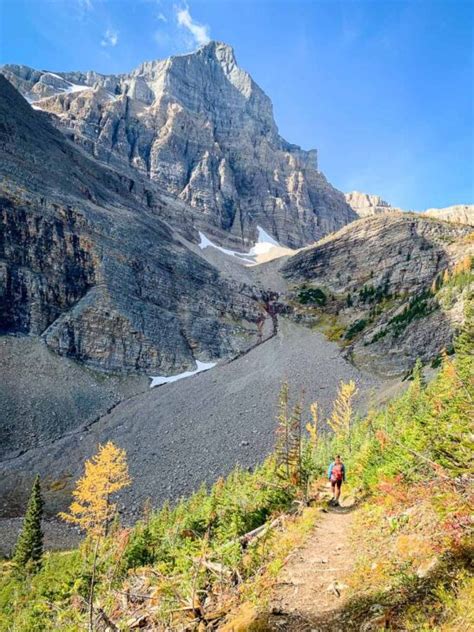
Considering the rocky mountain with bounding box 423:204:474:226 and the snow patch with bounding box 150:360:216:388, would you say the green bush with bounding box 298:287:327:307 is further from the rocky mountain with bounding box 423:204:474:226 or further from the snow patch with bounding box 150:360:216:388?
the rocky mountain with bounding box 423:204:474:226

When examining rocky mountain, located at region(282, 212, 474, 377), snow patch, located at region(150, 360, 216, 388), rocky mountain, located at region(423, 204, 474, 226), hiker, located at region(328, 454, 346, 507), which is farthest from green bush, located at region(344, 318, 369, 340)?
rocky mountain, located at region(423, 204, 474, 226)

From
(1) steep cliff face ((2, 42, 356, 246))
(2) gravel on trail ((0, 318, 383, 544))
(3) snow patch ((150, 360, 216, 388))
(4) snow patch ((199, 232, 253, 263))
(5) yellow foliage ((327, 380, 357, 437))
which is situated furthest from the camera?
(1) steep cliff face ((2, 42, 356, 246))

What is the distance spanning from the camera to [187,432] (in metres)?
43.9

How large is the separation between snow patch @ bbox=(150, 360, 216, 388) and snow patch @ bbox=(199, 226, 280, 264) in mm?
67495

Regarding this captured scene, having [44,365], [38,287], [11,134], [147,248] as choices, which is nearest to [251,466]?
[44,365]

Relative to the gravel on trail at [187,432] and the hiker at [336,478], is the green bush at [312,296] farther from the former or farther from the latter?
the hiker at [336,478]

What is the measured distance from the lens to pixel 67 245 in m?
72.6

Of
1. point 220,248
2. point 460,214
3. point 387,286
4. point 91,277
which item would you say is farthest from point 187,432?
point 460,214

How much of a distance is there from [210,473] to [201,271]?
68.9m

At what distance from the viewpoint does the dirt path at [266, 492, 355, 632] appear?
4645mm

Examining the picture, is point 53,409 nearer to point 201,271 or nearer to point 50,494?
point 50,494

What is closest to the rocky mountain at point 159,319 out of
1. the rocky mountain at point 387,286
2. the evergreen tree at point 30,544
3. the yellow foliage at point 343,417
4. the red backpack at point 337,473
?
the rocky mountain at point 387,286

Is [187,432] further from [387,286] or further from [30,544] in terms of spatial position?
[387,286]

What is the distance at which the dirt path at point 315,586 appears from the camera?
464 centimetres
